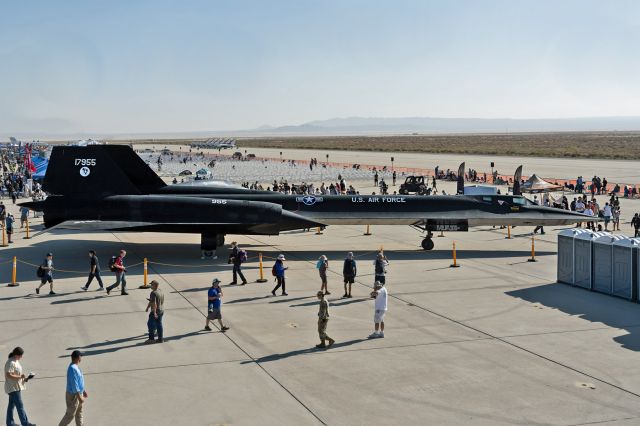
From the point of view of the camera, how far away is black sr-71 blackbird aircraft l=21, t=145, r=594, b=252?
23.2m

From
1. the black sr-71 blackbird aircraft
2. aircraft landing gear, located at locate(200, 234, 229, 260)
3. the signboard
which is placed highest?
the black sr-71 blackbird aircraft

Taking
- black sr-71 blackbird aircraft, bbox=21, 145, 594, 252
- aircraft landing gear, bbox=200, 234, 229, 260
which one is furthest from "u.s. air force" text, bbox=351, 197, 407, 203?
aircraft landing gear, bbox=200, 234, 229, 260

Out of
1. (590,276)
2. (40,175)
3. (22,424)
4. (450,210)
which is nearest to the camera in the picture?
(22,424)

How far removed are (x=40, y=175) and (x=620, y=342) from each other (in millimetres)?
47284

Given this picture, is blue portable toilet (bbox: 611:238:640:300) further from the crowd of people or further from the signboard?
the signboard

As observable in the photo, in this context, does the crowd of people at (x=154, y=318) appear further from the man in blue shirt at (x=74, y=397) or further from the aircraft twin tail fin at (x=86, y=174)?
the aircraft twin tail fin at (x=86, y=174)

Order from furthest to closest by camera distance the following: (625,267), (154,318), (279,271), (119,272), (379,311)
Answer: (119,272), (279,271), (625,267), (379,311), (154,318)

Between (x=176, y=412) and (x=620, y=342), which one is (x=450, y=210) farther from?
(x=176, y=412)

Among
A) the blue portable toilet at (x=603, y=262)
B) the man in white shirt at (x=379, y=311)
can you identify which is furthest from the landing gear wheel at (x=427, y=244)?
the man in white shirt at (x=379, y=311)

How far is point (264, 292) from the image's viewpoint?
1828 cm

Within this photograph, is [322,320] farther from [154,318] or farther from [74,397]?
[74,397]

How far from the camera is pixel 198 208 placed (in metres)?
23.4

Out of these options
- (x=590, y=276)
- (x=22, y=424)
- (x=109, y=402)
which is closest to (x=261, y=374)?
(x=109, y=402)

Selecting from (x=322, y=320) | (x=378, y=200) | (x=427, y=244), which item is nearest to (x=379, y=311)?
(x=322, y=320)
